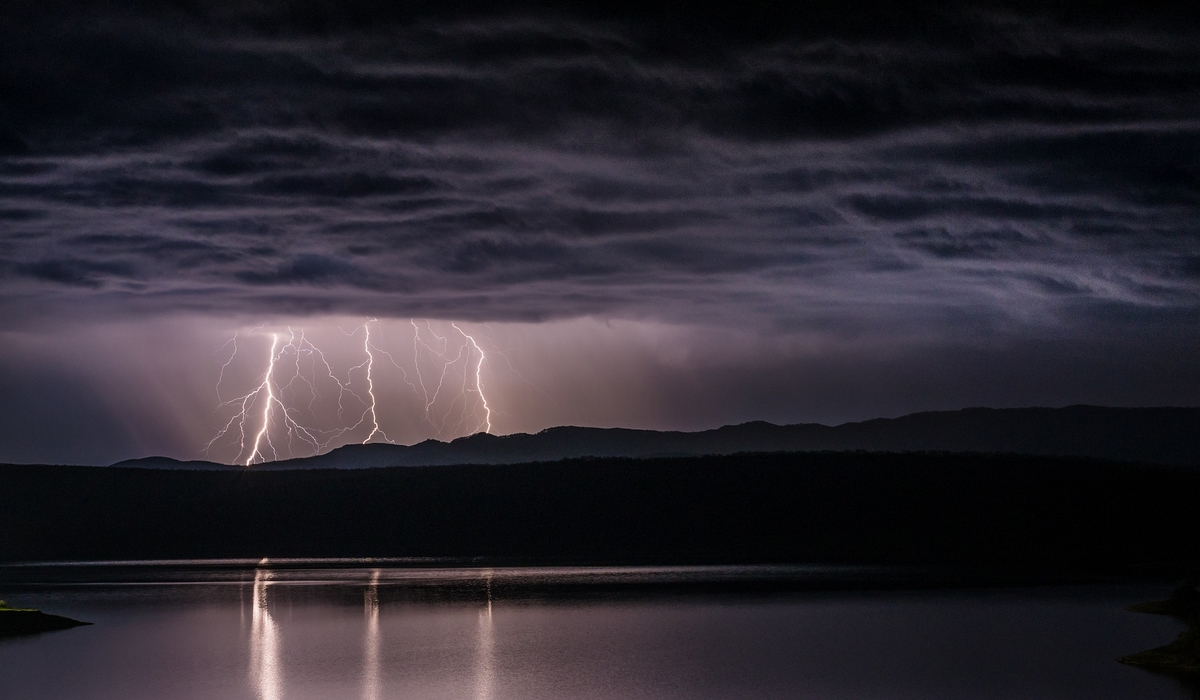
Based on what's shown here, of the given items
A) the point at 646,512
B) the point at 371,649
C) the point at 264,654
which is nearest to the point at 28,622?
the point at 264,654

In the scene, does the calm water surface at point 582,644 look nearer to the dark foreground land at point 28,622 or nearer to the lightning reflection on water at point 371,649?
the lightning reflection on water at point 371,649

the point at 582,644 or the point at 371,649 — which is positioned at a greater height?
the point at 371,649

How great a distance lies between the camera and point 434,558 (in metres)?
75.1

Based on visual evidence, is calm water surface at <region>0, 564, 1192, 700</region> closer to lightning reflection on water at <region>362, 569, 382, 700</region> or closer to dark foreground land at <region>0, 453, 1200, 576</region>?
lightning reflection on water at <region>362, 569, 382, 700</region>

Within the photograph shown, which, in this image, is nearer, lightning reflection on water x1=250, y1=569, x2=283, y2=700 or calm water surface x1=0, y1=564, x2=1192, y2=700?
calm water surface x1=0, y1=564, x2=1192, y2=700

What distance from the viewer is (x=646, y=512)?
81438mm

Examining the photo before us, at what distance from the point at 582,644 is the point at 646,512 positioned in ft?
171

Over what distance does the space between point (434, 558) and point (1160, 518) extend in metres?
41.8

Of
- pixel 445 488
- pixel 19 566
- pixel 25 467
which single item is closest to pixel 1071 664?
pixel 19 566

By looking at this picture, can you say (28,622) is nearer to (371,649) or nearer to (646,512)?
(371,649)

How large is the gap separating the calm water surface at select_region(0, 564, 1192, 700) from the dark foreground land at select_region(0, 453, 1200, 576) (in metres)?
25.6

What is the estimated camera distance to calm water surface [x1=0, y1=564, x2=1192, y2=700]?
2344cm

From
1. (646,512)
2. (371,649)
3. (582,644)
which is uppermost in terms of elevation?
(646,512)

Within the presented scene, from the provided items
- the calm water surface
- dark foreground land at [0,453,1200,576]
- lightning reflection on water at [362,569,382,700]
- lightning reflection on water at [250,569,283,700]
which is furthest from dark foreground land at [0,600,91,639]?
dark foreground land at [0,453,1200,576]
